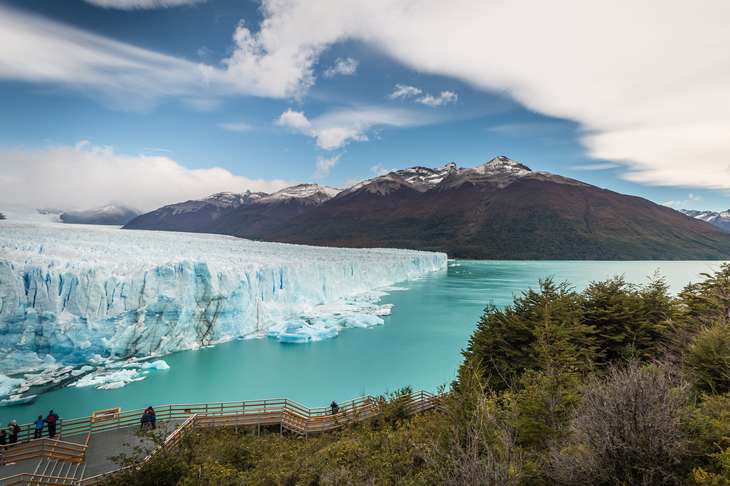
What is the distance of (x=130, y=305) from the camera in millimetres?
17453

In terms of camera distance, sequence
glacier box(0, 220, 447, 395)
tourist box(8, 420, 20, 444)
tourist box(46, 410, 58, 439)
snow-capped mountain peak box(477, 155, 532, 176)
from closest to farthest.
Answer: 1. tourist box(8, 420, 20, 444)
2. tourist box(46, 410, 58, 439)
3. glacier box(0, 220, 447, 395)
4. snow-capped mountain peak box(477, 155, 532, 176)

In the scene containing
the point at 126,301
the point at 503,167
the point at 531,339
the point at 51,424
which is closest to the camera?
the point at 51,424

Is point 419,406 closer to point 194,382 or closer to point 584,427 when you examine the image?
point 584,427

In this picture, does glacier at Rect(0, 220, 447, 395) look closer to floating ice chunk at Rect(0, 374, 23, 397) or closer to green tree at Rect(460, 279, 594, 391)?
floating ice chunk at Rect(0, 374, 23, 397)

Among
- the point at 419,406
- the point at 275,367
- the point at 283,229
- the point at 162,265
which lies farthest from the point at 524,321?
the point at 283,229

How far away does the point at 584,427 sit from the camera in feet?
15.3

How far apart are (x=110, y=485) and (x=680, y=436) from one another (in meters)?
7.79

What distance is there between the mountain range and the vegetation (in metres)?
87.1

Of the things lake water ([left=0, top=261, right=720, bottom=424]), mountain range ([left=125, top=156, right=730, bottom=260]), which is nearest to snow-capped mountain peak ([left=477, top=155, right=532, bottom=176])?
mountain range ([left=125, top=156, right=730, bottom=260])

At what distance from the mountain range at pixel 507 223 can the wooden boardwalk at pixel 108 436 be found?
89.3 metres

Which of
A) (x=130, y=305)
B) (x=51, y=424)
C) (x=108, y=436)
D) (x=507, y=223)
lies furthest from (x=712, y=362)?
(x=507, y=223)

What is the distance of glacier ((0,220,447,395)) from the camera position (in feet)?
48.8

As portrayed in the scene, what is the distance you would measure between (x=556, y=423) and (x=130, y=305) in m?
17.6

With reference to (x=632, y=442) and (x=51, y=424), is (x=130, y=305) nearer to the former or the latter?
(x=51, y=424)
